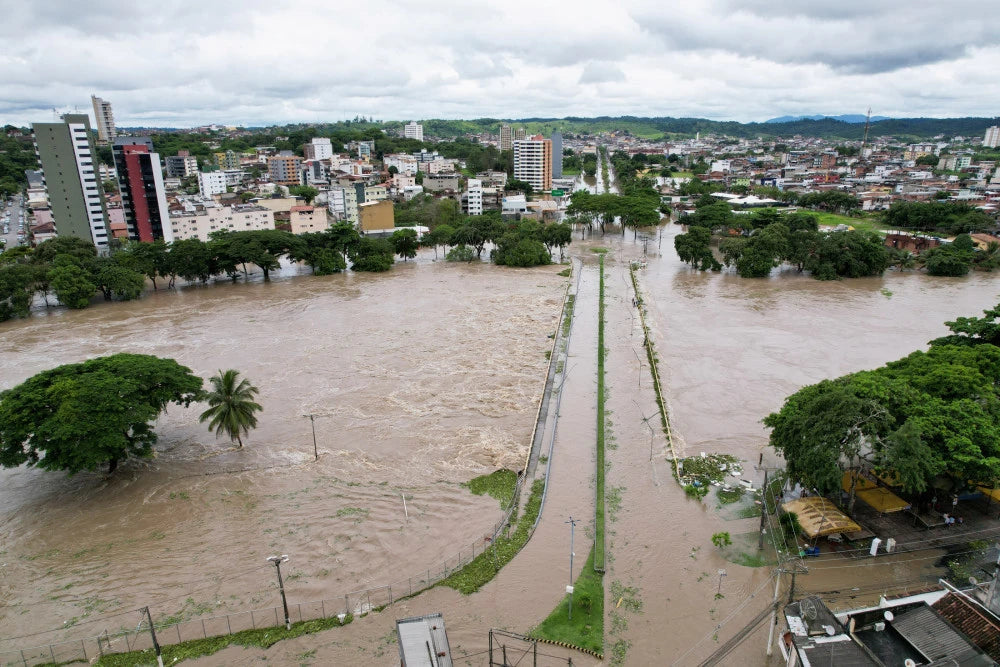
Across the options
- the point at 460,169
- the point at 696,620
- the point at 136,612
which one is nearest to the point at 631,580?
the point at 696,620

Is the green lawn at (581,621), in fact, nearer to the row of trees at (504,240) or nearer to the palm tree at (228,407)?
the palm tree at (228,407)

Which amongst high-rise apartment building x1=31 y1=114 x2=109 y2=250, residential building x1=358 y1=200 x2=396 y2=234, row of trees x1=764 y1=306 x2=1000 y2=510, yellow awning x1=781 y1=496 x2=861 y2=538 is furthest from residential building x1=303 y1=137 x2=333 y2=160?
yellow awning x1=781 y1=496 x2=861 y2=538

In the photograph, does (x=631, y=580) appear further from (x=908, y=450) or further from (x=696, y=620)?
(x=908, y=450)

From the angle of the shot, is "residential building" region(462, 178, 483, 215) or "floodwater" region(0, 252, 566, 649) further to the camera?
"residential building" region(462, 178, 483, 215)

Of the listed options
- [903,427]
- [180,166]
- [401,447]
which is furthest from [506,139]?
[903,427]

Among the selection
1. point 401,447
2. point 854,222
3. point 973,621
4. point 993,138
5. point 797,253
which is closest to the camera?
point 973,621

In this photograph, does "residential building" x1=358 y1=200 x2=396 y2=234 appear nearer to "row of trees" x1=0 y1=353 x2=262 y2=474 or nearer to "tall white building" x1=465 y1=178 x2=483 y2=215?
"tall white building" x1=465 y1=178 x2=483 y2=215

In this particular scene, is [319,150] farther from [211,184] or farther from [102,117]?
[102,117]
